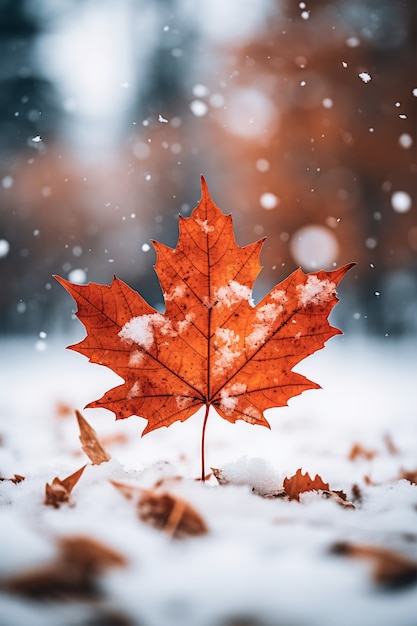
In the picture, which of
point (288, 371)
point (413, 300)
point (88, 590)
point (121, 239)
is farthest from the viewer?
point (413, 300)

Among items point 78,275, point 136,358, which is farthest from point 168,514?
point 78,275

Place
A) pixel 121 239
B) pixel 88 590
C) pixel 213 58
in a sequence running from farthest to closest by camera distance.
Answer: pixel 121 239, pixel 213 58, pixel 88 590

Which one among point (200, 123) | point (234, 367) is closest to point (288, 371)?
point (234, 367)

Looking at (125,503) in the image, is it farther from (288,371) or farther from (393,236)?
(393,236)

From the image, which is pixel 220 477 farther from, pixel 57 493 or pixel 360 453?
pixel 360 453

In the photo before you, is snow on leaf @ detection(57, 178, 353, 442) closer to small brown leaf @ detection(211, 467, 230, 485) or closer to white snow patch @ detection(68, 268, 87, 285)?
small brown leaf @ detection(211, 467, 230, 485)
